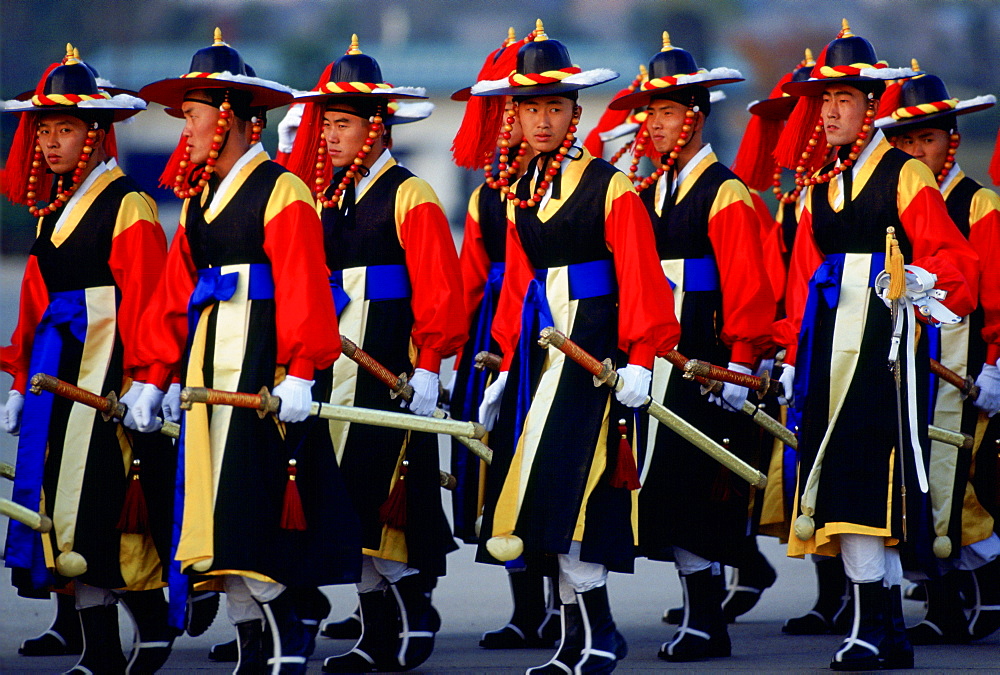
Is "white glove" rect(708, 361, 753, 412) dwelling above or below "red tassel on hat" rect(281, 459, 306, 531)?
above

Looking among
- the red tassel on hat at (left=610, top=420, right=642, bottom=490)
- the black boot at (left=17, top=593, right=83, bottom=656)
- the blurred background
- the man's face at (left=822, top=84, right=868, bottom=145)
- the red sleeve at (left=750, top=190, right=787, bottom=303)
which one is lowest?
the black boot at (left=17, top=593, right=83, bottom=656)

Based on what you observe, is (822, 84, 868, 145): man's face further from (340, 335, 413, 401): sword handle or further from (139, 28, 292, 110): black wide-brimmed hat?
(139, 28, 292, 110): black wide-brimmed hat

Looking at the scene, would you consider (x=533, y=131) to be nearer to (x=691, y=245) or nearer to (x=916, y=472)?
(x=691, y=245)

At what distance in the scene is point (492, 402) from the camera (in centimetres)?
464

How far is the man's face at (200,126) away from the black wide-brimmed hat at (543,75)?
80 cm

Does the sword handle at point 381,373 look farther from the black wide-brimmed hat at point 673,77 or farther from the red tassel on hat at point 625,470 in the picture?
the black wide-brimmed hat at point 673,77

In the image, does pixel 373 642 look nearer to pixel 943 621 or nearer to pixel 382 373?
pixel 382 373

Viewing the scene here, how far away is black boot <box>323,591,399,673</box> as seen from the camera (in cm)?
446

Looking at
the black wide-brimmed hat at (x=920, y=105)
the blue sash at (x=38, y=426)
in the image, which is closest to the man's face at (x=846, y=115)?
the black wide-brimmed hat at (x=920, y=105)

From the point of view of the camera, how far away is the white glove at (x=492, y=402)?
15.0 ft

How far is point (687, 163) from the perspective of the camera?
4.97 metres

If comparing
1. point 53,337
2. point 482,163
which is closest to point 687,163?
point 482,163

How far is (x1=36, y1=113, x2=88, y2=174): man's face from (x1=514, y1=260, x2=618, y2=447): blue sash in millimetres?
1572

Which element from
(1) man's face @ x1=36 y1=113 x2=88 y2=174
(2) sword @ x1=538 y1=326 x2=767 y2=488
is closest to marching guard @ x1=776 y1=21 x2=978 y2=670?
(2) sword @ x1=538 y1=326 x2=767 y2=488
